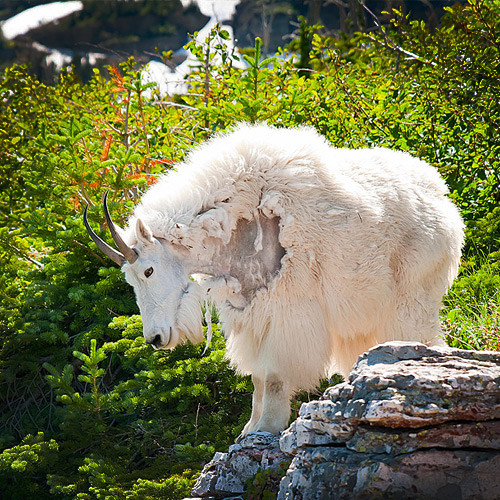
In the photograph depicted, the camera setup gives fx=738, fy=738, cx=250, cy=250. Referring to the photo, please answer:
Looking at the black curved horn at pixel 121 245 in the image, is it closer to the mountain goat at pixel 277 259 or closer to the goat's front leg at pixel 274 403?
the mountain goat at pixel 277 259

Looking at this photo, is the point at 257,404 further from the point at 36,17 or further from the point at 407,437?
the point at 36,17

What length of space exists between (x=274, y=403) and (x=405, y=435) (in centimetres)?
159

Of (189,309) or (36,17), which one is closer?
(189,309)

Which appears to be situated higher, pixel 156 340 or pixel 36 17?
pixel 156 340

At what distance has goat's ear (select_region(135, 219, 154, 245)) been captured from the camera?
471cm

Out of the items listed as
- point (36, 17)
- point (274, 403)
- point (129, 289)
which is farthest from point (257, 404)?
point (36, 17)

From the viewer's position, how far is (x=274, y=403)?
4715 mm

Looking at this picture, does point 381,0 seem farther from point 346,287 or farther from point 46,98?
point 346,287

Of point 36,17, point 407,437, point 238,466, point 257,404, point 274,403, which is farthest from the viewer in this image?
point 36,17

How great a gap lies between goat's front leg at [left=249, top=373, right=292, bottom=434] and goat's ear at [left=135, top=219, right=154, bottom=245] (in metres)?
1.16

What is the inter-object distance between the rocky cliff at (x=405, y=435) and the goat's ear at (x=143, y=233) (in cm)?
175

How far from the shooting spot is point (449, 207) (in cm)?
545

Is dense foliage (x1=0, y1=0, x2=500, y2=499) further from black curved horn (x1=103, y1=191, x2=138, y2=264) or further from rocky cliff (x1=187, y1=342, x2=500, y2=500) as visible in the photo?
rocky cliff (x1=187, y1=342, x2=500, y2=500)

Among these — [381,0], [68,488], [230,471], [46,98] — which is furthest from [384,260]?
[381,0]
